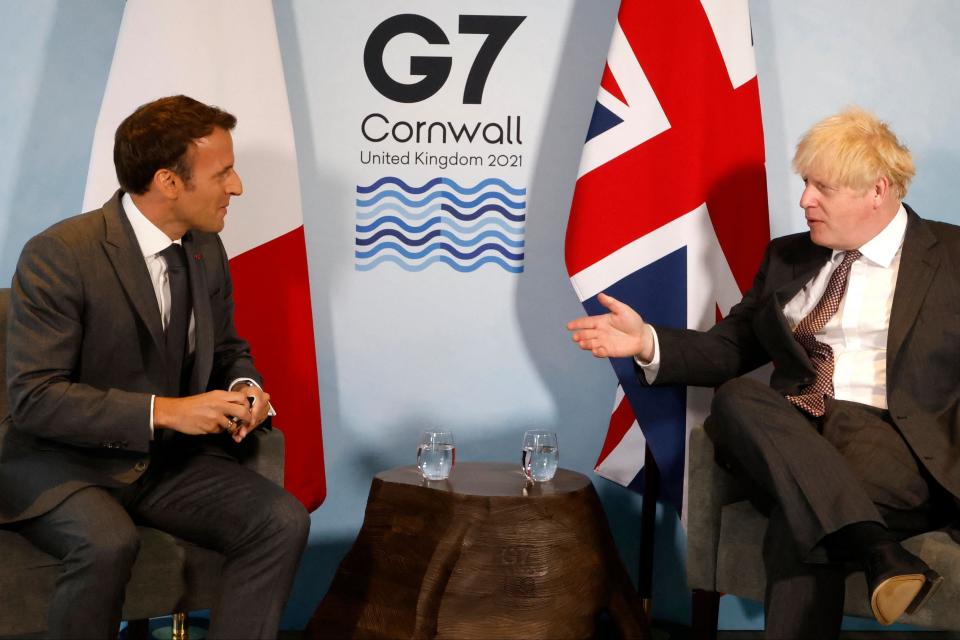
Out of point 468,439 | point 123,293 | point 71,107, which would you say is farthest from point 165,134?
point 468,439

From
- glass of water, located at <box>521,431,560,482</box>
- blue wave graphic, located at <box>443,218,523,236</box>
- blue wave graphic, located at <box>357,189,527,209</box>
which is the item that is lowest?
glass of water, located at <box>521,431,560,482</box>

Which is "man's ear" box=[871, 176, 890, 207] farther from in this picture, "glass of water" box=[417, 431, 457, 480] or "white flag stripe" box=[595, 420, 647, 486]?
"glass of water" box=[417, 431, 457, 480]

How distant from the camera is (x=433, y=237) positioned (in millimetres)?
3416

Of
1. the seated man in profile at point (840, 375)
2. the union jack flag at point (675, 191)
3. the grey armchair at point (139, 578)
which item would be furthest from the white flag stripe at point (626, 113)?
the grey armchair at point (139, 578)

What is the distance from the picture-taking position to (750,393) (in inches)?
95.4

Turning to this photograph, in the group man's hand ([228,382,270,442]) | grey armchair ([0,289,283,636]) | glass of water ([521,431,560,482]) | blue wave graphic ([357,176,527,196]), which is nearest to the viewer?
grey armchair ([0,289,283,636])

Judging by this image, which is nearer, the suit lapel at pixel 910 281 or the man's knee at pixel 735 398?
the man's knee at pixel 735 398

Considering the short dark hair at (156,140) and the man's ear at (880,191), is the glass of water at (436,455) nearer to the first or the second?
the short dark hair at (156,140)

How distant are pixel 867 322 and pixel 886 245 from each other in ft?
0.68

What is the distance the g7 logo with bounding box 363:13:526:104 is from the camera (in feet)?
11.0

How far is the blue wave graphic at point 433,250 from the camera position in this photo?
3.42 m

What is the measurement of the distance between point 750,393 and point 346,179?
1.58m

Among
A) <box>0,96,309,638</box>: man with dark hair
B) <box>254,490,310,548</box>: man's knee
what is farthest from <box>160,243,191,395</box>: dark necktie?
<box>254,490,310,548</box>: man's knee

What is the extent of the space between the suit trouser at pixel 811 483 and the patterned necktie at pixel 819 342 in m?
0.07
